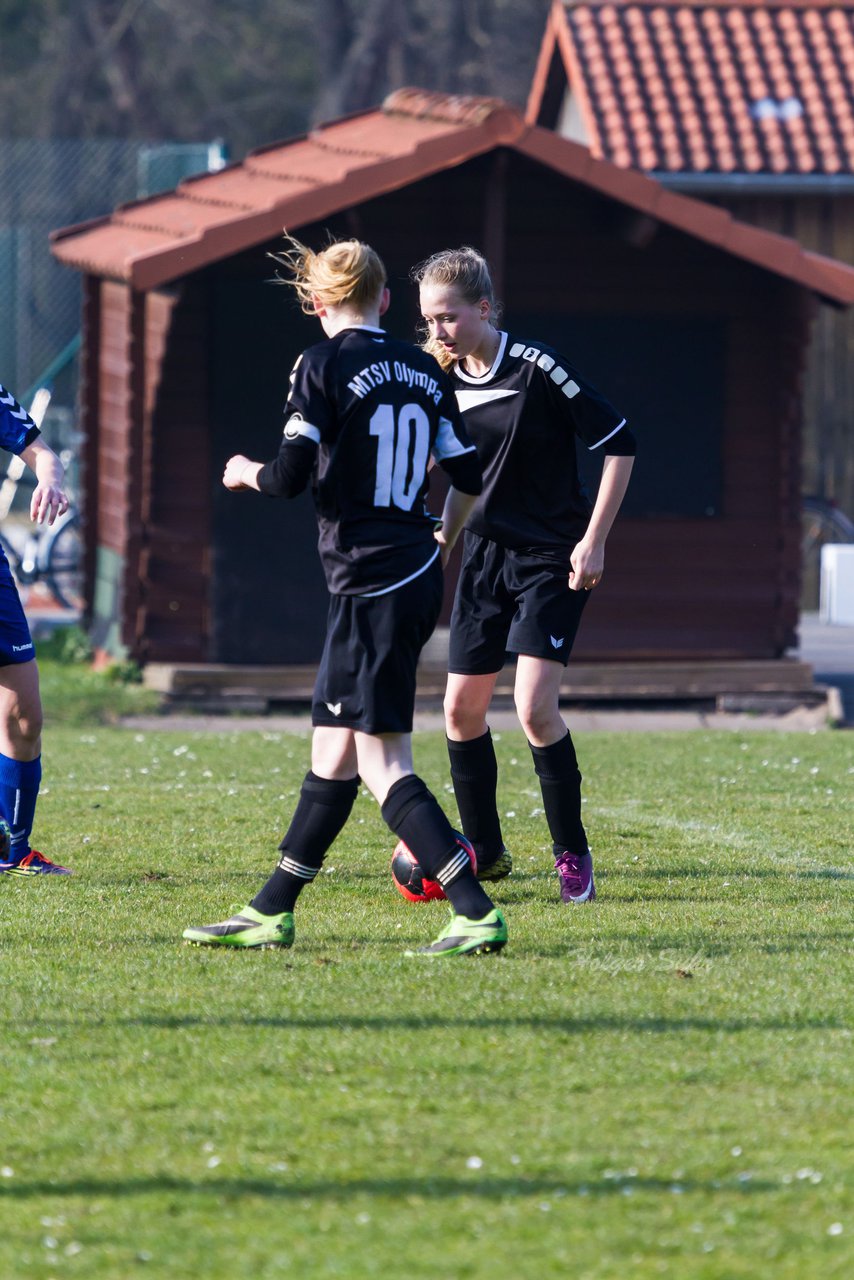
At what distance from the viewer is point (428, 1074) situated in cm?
436

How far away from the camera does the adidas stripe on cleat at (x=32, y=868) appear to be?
6.79 m

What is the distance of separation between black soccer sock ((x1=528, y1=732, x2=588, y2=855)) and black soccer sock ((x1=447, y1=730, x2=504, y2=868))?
0.28 meters

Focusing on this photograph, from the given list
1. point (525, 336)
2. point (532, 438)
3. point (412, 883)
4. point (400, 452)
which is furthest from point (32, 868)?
point (525, 336)

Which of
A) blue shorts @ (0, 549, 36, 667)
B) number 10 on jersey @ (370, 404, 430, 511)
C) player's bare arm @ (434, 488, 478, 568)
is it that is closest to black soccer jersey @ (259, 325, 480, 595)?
number 10 on jersey @ (370, 404, 430, 511)

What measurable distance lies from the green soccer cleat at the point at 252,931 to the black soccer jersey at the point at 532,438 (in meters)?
1.50

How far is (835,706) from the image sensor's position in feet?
43.0

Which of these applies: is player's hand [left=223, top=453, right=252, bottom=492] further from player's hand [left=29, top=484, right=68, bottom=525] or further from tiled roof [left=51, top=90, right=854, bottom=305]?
tiled roof [left=51, top=90, right=854, bottom=305]

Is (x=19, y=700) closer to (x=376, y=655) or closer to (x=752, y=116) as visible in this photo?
(x=376, y=655)

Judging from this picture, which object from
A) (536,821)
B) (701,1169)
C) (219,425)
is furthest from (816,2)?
(701,1169)

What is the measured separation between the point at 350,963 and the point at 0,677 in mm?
1918

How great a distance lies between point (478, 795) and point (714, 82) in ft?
47.3

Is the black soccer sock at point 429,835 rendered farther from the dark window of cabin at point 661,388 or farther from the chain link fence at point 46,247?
the chain link fence at point 46,247

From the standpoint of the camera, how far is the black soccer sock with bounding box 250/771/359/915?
5371 mm

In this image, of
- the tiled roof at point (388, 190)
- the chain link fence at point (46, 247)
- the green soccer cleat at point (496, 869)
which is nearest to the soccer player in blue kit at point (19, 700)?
the green soccer cleat at point (496, 869)
